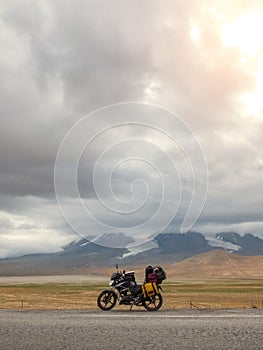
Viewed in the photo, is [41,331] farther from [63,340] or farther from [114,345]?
[114,345]

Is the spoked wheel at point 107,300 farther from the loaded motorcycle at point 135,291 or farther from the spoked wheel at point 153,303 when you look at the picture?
the spoked wheel at point 153,303

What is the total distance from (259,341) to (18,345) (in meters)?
5.89

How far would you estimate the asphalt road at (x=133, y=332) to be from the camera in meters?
11.2

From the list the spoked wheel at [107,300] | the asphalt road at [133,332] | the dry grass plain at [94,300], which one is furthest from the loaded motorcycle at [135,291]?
the dry grass plain at [94,300]

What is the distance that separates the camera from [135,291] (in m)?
20.0

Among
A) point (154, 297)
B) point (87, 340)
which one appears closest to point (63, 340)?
point (87, 340)

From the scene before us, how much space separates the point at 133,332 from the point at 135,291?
7670 mm

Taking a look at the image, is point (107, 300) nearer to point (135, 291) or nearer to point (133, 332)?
point (135, 291)

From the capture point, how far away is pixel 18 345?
450 inches

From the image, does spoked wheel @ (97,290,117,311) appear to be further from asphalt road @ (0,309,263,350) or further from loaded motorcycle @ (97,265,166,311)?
asphalt road @ (0,309,263,350)

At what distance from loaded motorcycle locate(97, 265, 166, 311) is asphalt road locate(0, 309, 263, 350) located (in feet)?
14.6

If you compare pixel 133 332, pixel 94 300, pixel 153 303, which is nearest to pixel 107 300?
pixel 153 303

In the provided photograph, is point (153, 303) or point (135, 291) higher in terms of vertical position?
point (135, 291)

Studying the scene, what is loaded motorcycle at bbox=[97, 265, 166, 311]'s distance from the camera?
779 inches
